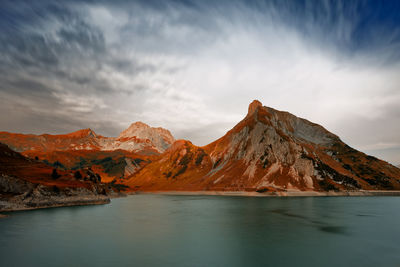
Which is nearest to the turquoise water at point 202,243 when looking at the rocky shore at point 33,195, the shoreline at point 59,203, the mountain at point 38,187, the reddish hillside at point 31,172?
the shoreline at point 59,203

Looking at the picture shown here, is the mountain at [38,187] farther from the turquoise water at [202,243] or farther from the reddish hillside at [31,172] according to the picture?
the turquoise water at [202,243]

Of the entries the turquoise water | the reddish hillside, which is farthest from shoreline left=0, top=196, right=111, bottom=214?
the turquoise water

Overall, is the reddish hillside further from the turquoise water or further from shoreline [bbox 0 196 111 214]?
the turquoise water

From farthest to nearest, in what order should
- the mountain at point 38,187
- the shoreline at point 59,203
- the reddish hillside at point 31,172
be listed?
the reddish hillside at point 31,172 → the mountain at point 38,187 → the shoreline at point 59,203

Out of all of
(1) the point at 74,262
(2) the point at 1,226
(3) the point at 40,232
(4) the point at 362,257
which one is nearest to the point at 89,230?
(3) the point at 40,232

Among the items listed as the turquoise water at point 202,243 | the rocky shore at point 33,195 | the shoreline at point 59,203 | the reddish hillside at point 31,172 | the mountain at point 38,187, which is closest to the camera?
the turquoise water at point 202,243

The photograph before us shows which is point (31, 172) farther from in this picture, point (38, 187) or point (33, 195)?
point (33, 195)

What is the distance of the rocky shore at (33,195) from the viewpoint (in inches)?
3449

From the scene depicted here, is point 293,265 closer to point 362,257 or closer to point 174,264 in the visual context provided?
point 362,257

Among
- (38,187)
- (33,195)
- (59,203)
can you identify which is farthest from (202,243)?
(59,203)

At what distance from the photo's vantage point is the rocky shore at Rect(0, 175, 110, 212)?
87.6 meters

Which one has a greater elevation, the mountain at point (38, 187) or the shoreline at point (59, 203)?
the mountain at point (38, 187)

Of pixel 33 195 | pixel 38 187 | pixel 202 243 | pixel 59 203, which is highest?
pixel 38 187

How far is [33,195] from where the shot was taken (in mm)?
97000
